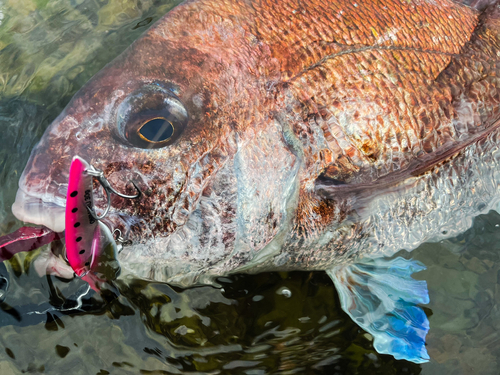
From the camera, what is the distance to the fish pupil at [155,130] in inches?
52.5

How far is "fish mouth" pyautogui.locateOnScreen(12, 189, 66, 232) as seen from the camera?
1.31 meters

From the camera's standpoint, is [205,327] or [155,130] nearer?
[155,130]

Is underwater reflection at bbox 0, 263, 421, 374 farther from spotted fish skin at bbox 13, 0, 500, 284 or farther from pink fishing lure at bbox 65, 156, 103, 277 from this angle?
pink fishing lure at bbox 65, 156, 103, 277

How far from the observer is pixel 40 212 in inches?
51.7

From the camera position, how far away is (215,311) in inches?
75.5

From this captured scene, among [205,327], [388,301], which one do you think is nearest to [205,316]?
[205,327]

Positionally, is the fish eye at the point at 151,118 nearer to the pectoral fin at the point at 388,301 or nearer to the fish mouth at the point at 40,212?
the fish mouth at the point at 40,212

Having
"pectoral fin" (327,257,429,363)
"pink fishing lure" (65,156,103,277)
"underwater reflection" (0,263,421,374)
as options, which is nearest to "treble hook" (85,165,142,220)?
"pink fishing lure" (65,156,103,277)

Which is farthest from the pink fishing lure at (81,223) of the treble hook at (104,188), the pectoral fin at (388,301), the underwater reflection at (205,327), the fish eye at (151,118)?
the pectoral fin at (388,301)

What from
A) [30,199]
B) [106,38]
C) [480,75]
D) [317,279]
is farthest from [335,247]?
[106,38]

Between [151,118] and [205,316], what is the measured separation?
3.40 feet

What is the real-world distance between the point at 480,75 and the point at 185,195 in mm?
1349

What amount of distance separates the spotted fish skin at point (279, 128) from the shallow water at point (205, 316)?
0.28m

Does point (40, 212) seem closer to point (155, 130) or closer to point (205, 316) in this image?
point (155, 130)
